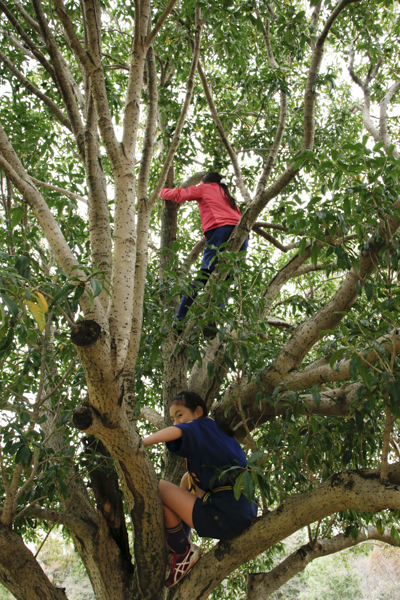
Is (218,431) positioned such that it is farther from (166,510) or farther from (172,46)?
(172,46)

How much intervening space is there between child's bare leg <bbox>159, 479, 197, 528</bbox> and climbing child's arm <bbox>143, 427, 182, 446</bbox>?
0.35 m

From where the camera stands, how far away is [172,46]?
328 cm

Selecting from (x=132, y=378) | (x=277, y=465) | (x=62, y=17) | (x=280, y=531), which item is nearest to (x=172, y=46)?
(x=62, y=17)

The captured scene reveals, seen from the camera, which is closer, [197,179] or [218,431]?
[218,431]

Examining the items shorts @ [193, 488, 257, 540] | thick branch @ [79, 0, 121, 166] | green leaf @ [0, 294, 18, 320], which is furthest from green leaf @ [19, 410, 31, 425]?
thick branch @ [79, 0, 121, 166]

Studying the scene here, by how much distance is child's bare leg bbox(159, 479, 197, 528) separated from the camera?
6.59 ft

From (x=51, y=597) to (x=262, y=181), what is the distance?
9.62 feet

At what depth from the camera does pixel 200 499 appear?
2002 millimetres

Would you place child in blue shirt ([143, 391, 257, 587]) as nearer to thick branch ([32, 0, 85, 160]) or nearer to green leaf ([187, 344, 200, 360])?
green leaf ([187, 344, 200, 360])

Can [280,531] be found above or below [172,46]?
below

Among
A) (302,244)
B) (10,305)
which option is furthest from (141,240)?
(10,305)

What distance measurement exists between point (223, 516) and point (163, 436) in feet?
1.51

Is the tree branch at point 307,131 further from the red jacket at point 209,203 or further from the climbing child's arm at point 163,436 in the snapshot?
the climbing child's arm at point 163,436

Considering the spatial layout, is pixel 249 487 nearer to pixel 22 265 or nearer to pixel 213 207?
pixel 22 265
